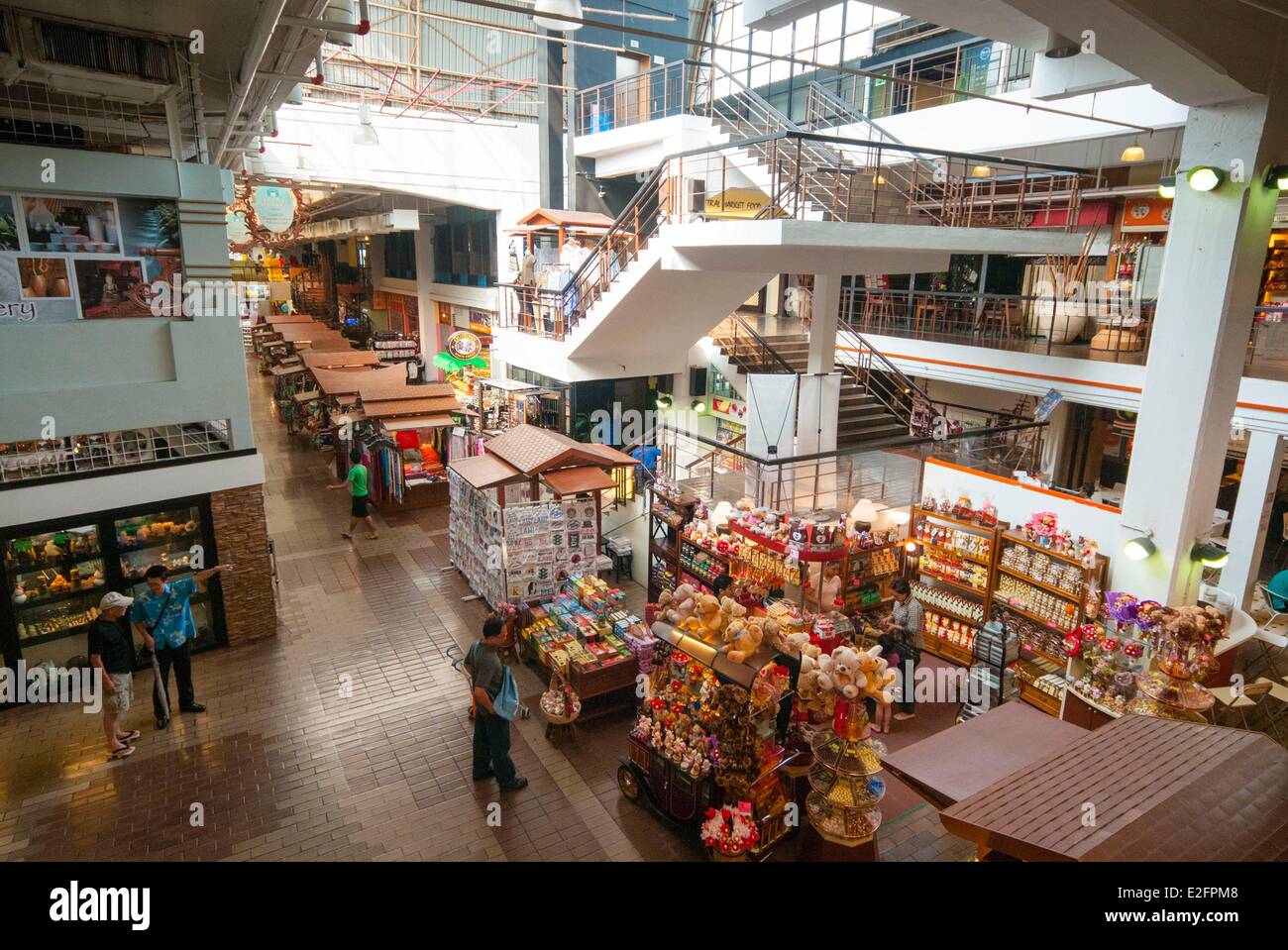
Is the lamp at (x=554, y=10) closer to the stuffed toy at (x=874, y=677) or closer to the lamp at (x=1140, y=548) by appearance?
the stuffed toy at (x=874, y=677)

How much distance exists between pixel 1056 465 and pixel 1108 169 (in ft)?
21.0

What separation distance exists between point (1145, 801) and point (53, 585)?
10.7m

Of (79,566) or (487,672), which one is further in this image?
(79,566)

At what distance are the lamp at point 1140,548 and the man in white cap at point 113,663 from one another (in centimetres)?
1034

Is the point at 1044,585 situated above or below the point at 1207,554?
below

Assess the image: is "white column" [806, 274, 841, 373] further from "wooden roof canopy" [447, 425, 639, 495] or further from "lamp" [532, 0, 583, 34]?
"lamp" [532, 0, 583, 34]

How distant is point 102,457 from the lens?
8.78 m

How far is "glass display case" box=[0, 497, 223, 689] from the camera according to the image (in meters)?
8.34

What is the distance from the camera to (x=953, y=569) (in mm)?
9602

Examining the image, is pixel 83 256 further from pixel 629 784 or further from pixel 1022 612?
pixel 1022 612

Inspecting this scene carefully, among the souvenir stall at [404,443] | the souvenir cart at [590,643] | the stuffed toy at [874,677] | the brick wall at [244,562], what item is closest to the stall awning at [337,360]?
the souvenir stall at [404,443]

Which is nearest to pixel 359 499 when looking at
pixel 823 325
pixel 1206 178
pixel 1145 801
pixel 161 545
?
pixel 161 545
